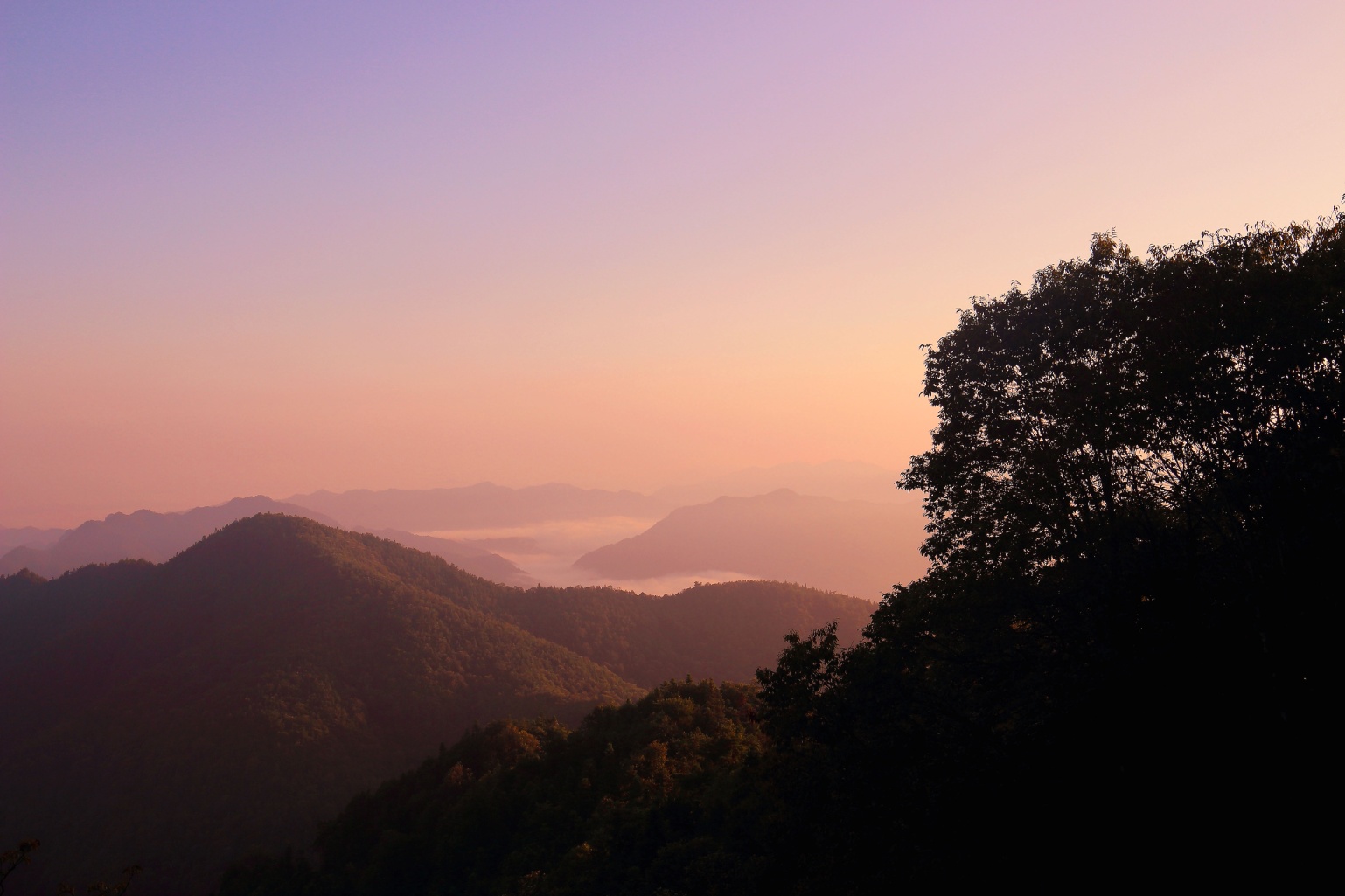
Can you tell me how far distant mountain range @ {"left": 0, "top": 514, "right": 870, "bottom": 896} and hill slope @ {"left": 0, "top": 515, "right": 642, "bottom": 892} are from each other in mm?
411

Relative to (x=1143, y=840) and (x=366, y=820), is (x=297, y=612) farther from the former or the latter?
(x=1143, y=840)

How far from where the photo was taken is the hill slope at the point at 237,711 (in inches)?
4759

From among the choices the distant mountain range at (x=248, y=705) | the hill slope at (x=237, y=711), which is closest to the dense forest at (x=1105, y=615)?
the distant mountain range at (x=248, y=705)

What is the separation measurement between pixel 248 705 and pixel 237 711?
222 centimetres

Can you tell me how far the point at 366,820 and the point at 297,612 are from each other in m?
131

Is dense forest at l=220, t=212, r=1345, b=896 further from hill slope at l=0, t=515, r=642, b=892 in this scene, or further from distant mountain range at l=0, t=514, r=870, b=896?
hill slope at l=0, t=515, r=642, b=892

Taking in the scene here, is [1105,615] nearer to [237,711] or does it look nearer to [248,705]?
[248,705]

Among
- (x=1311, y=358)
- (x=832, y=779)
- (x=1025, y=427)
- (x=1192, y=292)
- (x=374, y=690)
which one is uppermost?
(x=1192, y=292)

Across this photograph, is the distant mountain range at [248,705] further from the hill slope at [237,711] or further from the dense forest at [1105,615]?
the dense forest at [1105,615]

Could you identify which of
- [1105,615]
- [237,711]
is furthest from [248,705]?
[1105,615]

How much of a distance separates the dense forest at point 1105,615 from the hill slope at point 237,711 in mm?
127648

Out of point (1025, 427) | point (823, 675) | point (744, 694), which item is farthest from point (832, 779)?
point (744, 694)

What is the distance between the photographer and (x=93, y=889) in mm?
28453

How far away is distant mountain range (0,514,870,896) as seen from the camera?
12094 cm
